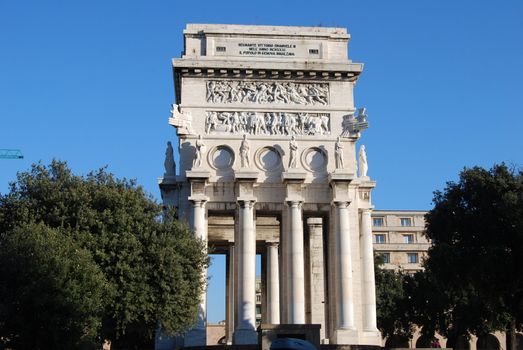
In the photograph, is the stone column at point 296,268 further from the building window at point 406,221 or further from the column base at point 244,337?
the building window at point 406,221

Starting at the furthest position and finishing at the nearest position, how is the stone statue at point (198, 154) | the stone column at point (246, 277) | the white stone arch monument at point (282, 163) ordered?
the stone statue at point (198, 154)
the white stone arch monument at point (282, 163)
the stone column at point (246, 277)

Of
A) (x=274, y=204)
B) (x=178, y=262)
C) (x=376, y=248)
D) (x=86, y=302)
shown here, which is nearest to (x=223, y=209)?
(x=274, y=204)

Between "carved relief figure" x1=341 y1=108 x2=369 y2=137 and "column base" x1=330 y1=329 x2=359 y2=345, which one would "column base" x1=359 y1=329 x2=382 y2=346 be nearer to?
"column base" x1=330 y1=329 x2=359 y2=345

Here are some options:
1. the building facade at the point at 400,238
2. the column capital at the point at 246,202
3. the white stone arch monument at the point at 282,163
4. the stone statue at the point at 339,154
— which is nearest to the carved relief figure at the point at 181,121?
the white stone arch monument at the point at 282,163

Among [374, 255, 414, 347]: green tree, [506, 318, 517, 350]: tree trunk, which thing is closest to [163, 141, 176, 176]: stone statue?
[506, 318, 517, 350]: tree trunk

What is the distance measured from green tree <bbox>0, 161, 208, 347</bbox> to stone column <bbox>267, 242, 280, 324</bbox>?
1665 cm

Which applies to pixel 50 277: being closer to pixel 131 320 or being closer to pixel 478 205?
pixel 131 320

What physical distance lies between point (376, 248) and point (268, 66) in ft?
187

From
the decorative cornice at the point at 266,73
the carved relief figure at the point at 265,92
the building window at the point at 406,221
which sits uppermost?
the decorative cornice at the point at 266,73

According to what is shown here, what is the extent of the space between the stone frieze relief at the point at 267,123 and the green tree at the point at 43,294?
23540 mm

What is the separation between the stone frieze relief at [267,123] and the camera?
60750mm

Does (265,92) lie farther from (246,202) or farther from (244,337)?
(244,337)

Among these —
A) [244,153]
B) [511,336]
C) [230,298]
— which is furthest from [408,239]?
[244,153]

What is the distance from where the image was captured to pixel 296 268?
5647cm
